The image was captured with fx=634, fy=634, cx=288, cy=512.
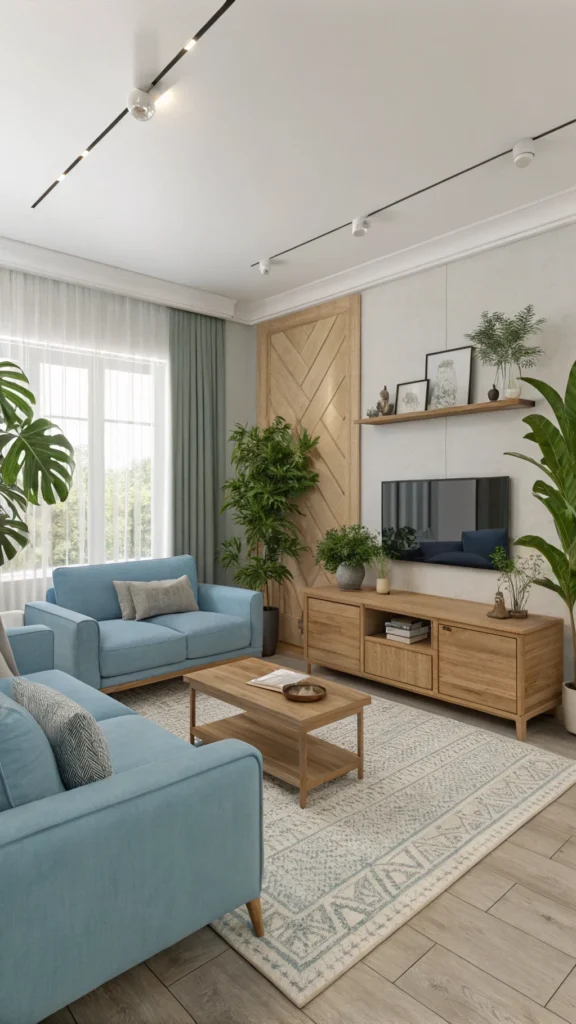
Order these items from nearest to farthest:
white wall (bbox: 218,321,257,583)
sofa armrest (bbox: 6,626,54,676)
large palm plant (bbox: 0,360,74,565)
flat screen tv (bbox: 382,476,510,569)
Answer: sofa armrest (bbox: 6,626,54,676), large palm plant (bbox: 0,360,74,565), flat screen tv (bbox: 382,476,510,569), white wall (bbox: 218,321,257,583)

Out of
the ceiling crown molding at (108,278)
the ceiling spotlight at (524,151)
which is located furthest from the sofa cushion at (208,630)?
the ceiling spotlight at (524,151)

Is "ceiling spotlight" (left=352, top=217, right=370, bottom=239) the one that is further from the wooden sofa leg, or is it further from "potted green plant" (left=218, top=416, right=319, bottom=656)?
the wooden sofa leg

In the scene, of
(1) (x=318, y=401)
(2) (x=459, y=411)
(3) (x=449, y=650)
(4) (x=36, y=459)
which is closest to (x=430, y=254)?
(2) (x=459, y=411)

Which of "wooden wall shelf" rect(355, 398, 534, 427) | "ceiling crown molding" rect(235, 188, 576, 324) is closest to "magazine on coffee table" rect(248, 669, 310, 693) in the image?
"wooden wall shelf" rect(355, 398, 534, 427)

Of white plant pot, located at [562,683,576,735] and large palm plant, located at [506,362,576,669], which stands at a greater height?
large palm plant, located at [506,362,576,669]

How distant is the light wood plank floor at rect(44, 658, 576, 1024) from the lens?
5.22ft

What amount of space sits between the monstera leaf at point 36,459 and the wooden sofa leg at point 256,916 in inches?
94.2

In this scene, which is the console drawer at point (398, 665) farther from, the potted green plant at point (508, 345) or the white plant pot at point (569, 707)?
the potted green plant at point (508, 345)

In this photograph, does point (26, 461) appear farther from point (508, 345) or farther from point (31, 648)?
point (508, 345)

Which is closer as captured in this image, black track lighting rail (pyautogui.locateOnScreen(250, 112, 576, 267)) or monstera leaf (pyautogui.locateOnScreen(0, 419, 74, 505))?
black track lighting rail (pyautogui.locateOnScreen(250, 112, 576, 267))

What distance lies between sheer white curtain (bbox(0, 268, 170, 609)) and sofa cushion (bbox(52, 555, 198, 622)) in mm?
336

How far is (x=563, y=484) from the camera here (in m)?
3.29

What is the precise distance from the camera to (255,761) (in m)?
1.78

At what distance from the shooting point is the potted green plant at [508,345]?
3.68 meters
